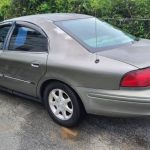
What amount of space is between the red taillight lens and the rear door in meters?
1.24

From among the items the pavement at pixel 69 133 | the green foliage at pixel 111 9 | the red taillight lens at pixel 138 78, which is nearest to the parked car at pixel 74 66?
the red taillight lens at pixel 138 78

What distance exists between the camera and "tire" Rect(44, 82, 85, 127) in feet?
14.5

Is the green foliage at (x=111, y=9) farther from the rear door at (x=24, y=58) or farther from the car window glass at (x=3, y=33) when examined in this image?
the rear door at (x=24, y=58)

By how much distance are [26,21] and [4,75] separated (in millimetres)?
935

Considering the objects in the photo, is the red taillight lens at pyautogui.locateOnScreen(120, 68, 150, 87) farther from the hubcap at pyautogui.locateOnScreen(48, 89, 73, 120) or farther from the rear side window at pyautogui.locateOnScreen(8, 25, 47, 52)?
the rear side window at pyautogui.locateOnScreen(8, 25, 47, 52)

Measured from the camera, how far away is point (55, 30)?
15.6 feet

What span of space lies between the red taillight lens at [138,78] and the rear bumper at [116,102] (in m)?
0.08

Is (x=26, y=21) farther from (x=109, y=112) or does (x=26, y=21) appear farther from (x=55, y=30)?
(x=109, y=112)

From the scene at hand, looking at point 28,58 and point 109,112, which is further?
point 28,58

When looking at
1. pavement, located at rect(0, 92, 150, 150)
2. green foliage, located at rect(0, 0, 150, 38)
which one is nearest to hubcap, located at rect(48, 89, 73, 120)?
pavement, located at rect(0, 92, 150, 150)

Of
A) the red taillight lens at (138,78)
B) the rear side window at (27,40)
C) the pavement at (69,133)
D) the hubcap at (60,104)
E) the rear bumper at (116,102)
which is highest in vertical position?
the rear side window at (27,40)

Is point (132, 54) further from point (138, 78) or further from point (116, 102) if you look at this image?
point (116, 102)

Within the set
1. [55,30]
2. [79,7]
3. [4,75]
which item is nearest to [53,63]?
[55,30]

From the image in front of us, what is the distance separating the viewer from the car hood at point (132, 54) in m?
4.00
